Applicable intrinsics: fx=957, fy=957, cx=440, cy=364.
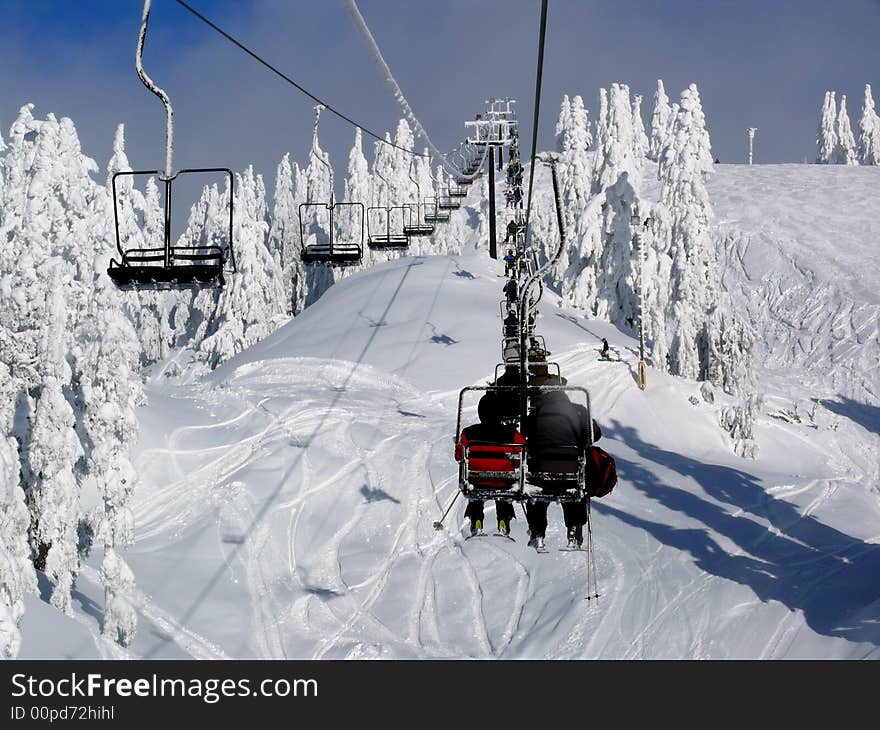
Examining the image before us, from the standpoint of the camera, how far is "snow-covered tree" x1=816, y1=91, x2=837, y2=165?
11962cm

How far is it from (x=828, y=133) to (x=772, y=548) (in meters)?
113

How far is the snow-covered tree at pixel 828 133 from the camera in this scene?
392 feet

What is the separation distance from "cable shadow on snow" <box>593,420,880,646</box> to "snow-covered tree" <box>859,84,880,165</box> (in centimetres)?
10133

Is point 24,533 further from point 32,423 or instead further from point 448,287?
point 448,287

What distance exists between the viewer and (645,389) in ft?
119

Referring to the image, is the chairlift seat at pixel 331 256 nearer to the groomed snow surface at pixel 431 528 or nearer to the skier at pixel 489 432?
the skier at pixel 489 432

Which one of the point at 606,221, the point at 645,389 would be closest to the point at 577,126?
the point at 606,221

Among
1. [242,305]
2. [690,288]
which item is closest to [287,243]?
[242,305]

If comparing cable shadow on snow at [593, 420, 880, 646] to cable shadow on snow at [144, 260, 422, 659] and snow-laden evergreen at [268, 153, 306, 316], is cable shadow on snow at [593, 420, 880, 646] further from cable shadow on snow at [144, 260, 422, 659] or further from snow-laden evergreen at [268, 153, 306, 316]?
snow-laden evergreen at [268, 153, 306, 316]

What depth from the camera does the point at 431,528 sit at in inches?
898

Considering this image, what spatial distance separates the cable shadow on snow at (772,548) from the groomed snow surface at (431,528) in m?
0.08

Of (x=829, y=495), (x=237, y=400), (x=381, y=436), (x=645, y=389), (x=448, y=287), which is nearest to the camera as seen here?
(x=829, y=495)

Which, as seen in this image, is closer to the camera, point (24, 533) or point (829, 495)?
point (24, 533)
